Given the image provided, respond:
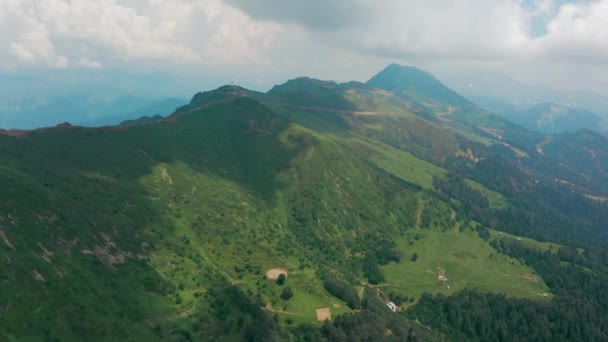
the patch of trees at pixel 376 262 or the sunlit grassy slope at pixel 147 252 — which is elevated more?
the sunlit grassy slope at pixel 147 252

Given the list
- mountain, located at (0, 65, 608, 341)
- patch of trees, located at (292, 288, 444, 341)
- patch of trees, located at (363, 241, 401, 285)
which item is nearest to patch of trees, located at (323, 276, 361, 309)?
mountain, located at (0, 65, 608, 341)

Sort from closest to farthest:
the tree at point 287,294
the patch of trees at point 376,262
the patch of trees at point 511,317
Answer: the tree at point 287,294
the patch of trees at point 511,317
the patch of trees at point 376,262

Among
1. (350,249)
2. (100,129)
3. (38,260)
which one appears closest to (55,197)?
(38,260)

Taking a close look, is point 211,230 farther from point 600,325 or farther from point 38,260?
point 600,325

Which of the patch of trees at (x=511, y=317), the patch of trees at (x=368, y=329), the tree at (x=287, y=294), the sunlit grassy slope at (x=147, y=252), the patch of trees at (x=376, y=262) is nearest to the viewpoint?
the sunlit grassy slope at (x=147, y=252)

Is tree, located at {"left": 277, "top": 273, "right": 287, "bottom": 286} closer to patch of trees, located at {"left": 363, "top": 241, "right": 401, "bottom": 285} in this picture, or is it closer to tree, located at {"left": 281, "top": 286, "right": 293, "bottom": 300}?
tree, located at {"left": 281, "top": 286, "right": 293, "bottom": 300}

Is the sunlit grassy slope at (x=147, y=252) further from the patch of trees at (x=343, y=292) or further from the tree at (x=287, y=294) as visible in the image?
the patch of trees at (x=343, y=292)

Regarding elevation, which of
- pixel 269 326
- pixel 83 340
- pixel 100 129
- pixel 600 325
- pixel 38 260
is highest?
pixel 100 129

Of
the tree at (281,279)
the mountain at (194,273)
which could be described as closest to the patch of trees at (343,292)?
the mountain at (194,273)

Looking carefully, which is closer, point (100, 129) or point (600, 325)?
point (600, 325)

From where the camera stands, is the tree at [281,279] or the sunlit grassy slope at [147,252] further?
the tree at [281,279]
